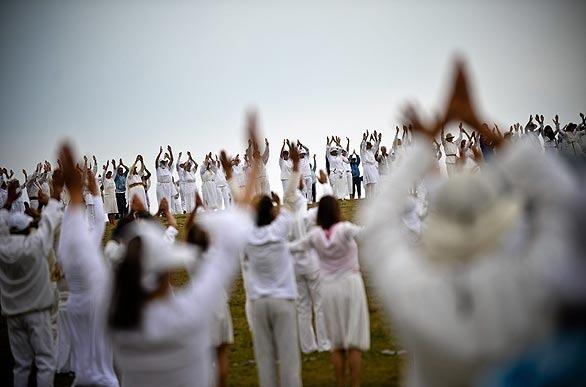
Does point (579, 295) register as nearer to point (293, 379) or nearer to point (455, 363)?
point (455, 363)

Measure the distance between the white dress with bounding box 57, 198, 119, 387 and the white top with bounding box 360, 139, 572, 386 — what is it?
3.92 meters

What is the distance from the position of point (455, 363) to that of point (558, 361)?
1.29 feet

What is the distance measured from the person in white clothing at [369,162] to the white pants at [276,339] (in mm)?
18272

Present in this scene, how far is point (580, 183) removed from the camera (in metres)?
2.42

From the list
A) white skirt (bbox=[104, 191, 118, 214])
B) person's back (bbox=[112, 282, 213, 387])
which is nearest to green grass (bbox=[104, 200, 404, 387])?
person's back (bbox=[112, 282, 213, 387])

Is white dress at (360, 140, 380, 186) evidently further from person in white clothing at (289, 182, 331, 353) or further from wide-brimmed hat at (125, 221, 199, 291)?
wide-brimmed hat at (125, 221, 199, 291)

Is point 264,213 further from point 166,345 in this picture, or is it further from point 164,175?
point 164,175

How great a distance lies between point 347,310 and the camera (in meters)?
6.54

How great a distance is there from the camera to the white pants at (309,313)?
28.0 ft

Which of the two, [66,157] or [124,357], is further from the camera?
[66,157]

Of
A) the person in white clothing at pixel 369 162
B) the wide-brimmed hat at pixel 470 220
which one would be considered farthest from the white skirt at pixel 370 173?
the wide-brimmed hat at pixel 470 220

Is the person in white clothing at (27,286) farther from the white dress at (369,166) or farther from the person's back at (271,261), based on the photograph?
the white dress at (369,166)

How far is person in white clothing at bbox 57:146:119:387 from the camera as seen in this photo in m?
5.78

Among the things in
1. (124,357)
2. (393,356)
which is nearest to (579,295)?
(124,357)
